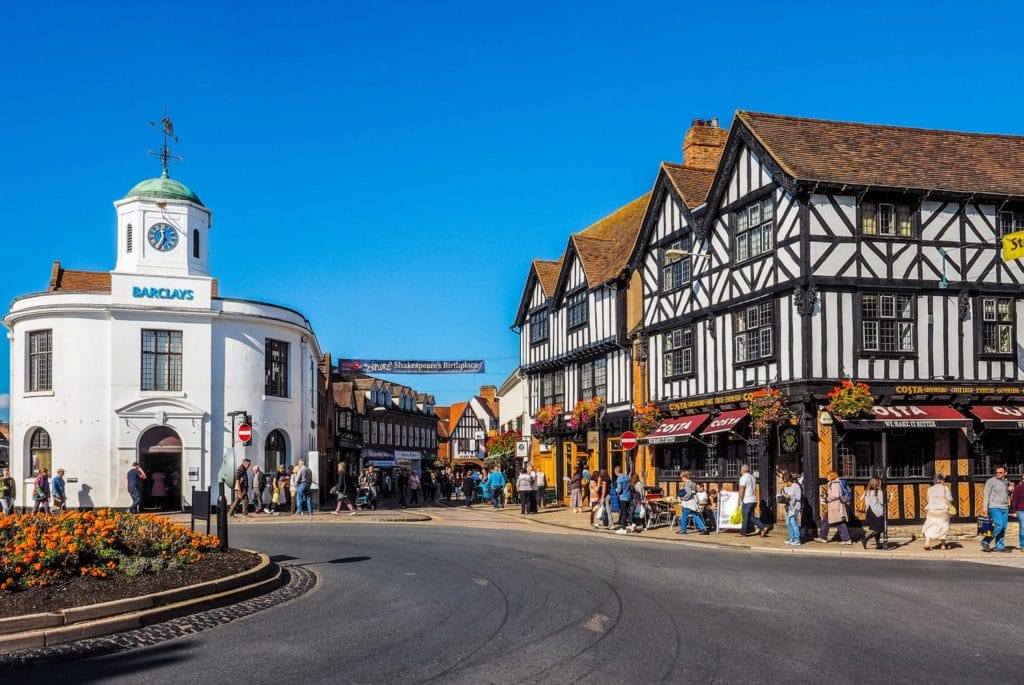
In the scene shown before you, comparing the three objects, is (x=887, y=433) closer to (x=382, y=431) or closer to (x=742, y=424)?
(x=742, y=424)

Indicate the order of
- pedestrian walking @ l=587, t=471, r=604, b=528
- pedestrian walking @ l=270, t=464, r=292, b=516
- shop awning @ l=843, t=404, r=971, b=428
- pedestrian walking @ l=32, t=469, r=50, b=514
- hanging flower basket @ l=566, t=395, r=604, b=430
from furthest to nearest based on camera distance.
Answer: hanging flower basket @ l=566, t=395, r=604, b=430, pedestrian walking @ l=270, t=464, r=292, b=516, pedestrian walking @ l=32, t=469, r=50, b=514, pedestrian walking @ l=587, t=471, r=604, b=528, shop awning @ l=843, t=404, r=971, b=428

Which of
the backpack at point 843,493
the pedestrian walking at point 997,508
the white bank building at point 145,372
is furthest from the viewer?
the white bank building at point 145,372

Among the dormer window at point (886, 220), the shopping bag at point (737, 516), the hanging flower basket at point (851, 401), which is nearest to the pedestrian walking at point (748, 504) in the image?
the shopping bag at point (737, 516)

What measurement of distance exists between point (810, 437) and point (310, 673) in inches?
662

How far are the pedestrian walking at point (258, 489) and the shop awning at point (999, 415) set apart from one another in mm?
20098

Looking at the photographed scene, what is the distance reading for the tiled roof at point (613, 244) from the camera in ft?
115

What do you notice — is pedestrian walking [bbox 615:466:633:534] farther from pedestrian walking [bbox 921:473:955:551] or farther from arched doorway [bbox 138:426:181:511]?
arched doorway [bbox 138:426:181:511]

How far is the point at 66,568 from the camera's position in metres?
12.7

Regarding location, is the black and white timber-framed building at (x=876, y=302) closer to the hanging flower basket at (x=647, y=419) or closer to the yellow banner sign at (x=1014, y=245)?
the yellow banner sign at (x=1014, y=245)

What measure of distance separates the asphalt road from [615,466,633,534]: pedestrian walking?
25.0 ft

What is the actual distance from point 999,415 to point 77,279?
38.4 meters

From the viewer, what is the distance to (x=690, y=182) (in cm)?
3016

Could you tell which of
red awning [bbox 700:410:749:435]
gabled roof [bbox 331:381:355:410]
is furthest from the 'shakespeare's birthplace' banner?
red awning [bbox 700:410:749:435]

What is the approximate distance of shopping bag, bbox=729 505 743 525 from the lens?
79.2ft
